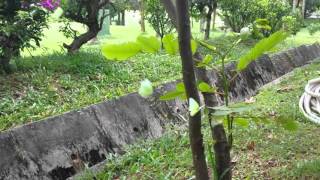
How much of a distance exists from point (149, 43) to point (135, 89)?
3784mm

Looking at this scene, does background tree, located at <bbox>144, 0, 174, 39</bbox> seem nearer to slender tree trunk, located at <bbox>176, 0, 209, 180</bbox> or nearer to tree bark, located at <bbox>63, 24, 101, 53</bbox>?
tree bark, located at <bbox>63, 24, 101, 53</bbox>

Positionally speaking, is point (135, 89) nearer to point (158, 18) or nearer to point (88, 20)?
point (88, 20)

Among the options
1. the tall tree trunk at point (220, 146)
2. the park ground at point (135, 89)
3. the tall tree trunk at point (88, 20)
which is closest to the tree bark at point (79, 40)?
the tall tree trunk at point (88, 20)

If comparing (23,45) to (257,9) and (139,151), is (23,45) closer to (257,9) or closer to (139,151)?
(139,151)

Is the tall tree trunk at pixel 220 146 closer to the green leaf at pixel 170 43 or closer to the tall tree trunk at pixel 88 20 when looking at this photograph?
the green leaf at pixel 170 43

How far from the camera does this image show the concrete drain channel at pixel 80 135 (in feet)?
11.5

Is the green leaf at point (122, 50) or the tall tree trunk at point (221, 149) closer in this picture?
the green leaf at point (122, 50)

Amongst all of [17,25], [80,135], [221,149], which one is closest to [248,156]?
[80,135]

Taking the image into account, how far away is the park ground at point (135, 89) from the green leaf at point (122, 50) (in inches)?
21.0

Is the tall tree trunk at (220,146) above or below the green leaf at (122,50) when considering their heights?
below

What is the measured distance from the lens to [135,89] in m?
5.18

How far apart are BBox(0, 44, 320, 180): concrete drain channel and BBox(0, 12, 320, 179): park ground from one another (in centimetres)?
19

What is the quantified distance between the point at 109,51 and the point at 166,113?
363cm

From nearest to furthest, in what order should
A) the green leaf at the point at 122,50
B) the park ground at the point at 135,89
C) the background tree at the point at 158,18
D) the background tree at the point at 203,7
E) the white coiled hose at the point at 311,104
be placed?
the green leaf at the point at 122,50, the park ground at the point at 135,89, the white coiled hose at the point at 311,104, the background tree at the point at 158,18, the background tree at the point at 203,7
